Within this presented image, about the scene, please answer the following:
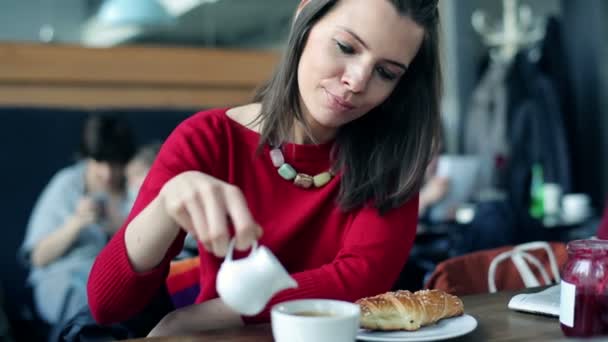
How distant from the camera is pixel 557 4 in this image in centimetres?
480

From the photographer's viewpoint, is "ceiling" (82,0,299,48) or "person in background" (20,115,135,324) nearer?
"person in background" (20,115,135,324)

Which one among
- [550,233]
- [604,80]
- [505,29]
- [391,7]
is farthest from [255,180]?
[505,29]

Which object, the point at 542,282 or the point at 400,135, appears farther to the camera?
the point at 542,282

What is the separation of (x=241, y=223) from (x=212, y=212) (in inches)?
1.3

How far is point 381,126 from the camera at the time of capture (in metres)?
1.30

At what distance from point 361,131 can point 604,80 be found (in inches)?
131

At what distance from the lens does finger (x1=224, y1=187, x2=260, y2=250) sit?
702mm

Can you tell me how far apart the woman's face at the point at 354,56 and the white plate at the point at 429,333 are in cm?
38

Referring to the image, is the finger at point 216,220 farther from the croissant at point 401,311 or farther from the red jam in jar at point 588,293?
the red jam in jar at point 588,293

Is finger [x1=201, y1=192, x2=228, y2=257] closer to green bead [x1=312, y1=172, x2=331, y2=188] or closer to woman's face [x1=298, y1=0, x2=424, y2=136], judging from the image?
woman's face [x1=298, y1=0, x2=424, y2=136]

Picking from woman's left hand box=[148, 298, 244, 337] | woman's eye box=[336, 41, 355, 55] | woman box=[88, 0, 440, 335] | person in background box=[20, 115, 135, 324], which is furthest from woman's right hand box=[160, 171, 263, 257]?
person in background box=[20, 115, 135, 324]

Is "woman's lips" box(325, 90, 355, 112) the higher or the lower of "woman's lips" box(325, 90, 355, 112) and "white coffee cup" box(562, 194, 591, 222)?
the higher

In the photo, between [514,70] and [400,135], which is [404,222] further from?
[514,70]

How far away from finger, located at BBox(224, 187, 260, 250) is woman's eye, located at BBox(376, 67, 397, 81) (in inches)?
18.6
